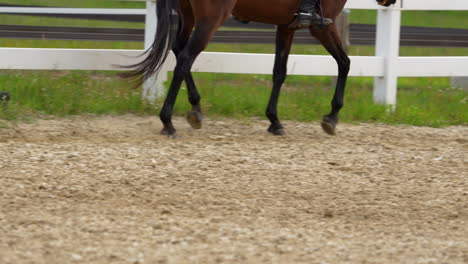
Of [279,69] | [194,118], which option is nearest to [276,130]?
[279,69]

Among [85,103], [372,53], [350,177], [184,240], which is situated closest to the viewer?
[184,240]

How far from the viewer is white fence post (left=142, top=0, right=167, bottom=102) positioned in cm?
927

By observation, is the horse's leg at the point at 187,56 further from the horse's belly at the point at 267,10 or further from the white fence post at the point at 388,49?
the white fence post at the point at 388,49

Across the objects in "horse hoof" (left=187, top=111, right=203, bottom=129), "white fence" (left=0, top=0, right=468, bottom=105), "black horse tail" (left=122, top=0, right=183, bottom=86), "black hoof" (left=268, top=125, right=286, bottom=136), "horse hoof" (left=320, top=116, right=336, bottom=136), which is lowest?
"black hoof" (left=268, top=125, right=286, bottom=136)

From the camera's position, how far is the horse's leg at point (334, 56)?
852cm

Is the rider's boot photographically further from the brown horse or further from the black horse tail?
the black horse tail

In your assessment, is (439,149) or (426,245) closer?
(426,245)

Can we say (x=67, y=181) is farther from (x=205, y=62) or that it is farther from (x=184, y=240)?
(x=205, y=62)

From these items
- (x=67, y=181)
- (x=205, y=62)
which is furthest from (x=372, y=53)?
(x=67, y=181)

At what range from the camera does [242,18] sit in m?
8.29

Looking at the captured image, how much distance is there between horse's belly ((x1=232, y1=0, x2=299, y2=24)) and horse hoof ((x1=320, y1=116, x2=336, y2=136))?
109 cm

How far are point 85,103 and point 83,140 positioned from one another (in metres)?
1.51

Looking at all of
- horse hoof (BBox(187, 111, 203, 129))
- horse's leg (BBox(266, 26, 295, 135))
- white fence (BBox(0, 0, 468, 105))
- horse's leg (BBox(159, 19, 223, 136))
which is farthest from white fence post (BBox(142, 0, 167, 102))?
horse's leg (BBox(266, 26, 295, 135))

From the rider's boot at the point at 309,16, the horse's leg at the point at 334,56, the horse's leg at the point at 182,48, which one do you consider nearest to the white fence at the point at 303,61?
the horse's leg at the point at 182,48
